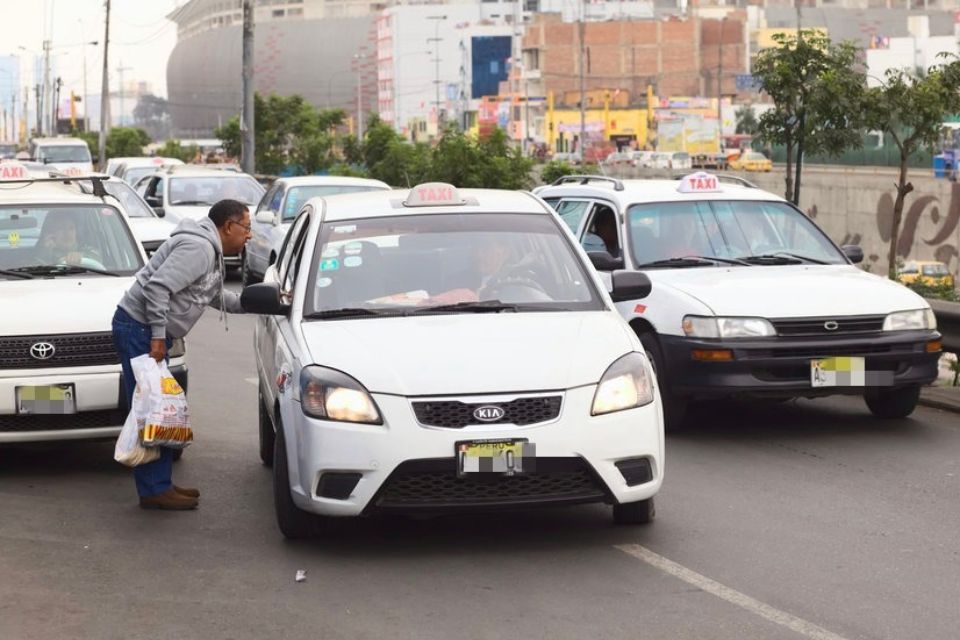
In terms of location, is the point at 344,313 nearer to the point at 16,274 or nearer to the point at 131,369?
the point at 131,369

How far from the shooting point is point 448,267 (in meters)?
8.32

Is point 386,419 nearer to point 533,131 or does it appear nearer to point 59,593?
point 59,593

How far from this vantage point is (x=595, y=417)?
718 cm

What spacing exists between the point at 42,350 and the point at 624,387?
379 centimetres

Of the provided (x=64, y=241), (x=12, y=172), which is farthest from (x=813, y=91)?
(x=64, y=241)

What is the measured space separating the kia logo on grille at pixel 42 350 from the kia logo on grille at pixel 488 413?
3.45 m

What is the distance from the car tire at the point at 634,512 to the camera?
7797mm

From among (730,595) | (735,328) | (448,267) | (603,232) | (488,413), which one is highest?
(603,232)

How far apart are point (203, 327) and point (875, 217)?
29.7 m

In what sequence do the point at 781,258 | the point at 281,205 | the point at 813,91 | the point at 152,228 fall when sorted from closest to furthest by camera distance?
the point at 781,258, the point at 813,91, the point at 152,228, the point at 281,205

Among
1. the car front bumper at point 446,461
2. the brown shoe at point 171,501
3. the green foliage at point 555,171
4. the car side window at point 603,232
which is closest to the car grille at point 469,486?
the car front bumper at point 446,461

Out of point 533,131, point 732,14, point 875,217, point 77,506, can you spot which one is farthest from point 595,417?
point 732,14

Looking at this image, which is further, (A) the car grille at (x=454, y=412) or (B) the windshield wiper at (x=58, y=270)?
(B) the windshield wiper at (x=58, y=270)

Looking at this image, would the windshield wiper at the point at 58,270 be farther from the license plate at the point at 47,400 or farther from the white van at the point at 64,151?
the white van at the point at 64,151
